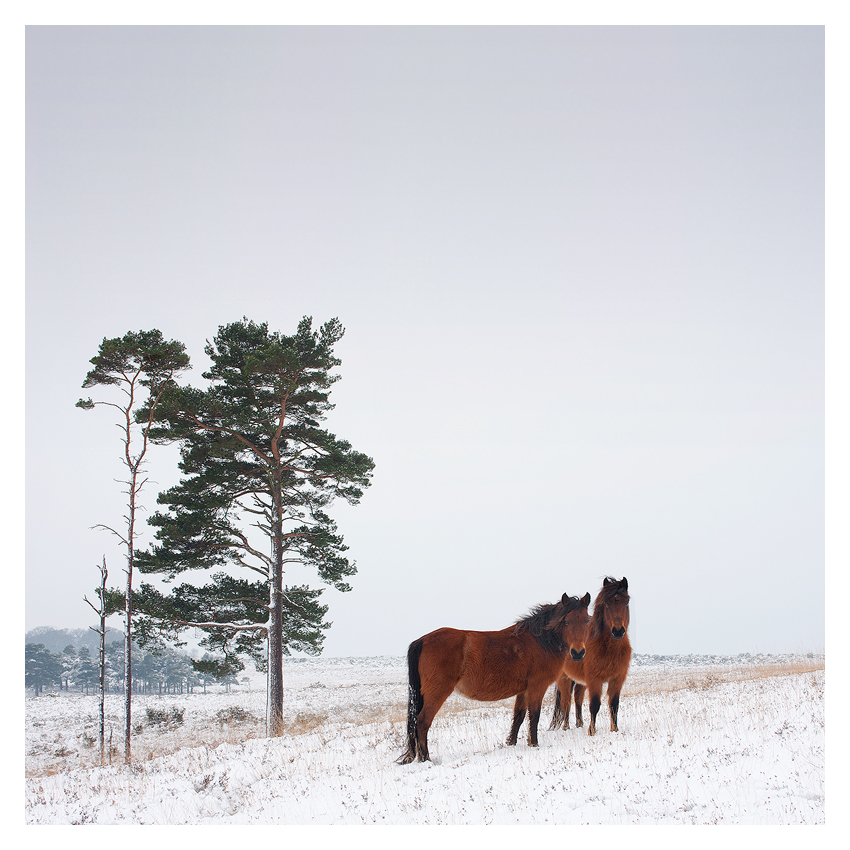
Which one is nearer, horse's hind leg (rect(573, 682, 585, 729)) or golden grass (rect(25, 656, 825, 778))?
horse's hind leg (rect(573, 682, 585, 729))

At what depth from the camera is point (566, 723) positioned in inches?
398

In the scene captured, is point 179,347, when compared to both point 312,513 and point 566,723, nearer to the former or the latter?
point 312,513

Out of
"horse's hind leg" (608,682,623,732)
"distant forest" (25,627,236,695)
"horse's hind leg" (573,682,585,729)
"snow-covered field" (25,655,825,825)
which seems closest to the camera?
"snow-covered field" (25,655,825,825)

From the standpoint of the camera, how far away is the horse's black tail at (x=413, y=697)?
8.90 m

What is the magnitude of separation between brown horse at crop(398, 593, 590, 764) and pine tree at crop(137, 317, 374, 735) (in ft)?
26.5

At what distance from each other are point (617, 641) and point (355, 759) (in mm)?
4261

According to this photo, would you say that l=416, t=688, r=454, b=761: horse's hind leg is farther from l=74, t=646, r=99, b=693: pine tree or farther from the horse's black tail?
l=74, t=646, r=99, b=693: pine tree

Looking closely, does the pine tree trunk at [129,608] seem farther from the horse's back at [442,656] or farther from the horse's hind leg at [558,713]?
the horse's hind leg at [558,713]

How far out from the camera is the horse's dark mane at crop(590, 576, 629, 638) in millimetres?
9453

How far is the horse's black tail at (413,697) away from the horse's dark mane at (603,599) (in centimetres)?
254

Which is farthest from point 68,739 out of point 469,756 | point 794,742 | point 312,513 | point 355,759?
point 794,742

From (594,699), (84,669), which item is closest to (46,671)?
(84,669)

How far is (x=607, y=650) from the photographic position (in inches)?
373

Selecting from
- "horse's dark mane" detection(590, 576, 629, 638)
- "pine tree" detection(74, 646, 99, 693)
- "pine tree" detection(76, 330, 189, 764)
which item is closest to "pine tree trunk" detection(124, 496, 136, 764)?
"pine tree" detection(76, 330, 189, 764)
